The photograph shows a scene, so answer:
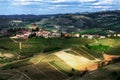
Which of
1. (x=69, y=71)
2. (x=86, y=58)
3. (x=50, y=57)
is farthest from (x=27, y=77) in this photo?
(x=86, y=58)

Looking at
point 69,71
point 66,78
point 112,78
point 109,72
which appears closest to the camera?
point 112,78

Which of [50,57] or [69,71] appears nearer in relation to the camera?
[69,71]

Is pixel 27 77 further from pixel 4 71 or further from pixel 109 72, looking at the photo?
pixel 109 72

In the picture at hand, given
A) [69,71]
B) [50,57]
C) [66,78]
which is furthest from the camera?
[50,57]

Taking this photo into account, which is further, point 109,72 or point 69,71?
point 69,71

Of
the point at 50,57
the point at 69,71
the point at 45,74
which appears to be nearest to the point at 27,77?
the point at 45,74

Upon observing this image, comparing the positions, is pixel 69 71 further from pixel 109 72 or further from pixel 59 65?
pixel 109 72

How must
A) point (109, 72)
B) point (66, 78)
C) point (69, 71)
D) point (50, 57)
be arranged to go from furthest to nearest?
point (50, 57)
point (69, 71)
point (66, 78)
point (109, 72)

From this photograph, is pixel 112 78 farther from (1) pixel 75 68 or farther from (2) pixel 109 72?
(1) pixel 75 68

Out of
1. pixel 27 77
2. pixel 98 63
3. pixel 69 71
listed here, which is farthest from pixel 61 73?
pixel 98 63
